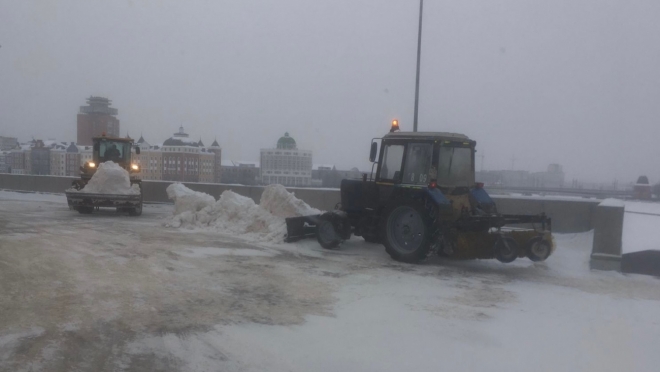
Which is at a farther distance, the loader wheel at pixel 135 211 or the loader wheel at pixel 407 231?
the loader wheel at pixel 135 211

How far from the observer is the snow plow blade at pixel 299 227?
12867mm

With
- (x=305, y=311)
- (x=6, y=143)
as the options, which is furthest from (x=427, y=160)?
(x=6, y=143)

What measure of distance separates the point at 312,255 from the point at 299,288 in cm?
309

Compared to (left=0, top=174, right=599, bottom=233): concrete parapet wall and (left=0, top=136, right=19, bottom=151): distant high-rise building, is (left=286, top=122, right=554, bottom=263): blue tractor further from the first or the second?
(left=0, top=136, right=19, bottom=151): distant high-rise building

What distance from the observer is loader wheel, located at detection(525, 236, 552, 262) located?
32.7 feet

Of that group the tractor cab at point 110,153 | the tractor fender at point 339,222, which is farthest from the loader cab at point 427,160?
the tractor cab at point 110,153

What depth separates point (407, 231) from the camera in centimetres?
1099

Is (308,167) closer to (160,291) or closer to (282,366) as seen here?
(160,291)

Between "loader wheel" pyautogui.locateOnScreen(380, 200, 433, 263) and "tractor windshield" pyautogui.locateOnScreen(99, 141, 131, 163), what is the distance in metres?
14.1

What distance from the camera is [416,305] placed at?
7.67 m

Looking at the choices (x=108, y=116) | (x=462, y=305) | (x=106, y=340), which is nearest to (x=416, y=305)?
(x=462, y=305)

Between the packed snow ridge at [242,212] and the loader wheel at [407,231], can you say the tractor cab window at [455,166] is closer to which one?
the loader wheel at [407,231]

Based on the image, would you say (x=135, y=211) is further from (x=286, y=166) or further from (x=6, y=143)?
(x=6, y=143)

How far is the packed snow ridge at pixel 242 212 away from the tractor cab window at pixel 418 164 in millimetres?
3588
